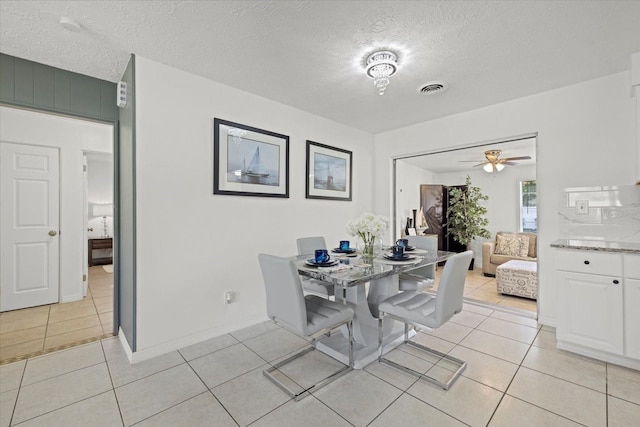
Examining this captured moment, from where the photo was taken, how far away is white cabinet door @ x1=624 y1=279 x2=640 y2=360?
2012 mm

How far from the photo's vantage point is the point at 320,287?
8.83 feet

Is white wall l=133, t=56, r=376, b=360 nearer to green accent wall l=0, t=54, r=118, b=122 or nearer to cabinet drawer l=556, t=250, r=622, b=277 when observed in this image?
green accent wall l=0, t=54, r=118, b=122

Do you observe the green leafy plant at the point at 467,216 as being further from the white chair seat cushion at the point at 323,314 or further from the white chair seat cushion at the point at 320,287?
the white chair seat cushion at the point at 323,314

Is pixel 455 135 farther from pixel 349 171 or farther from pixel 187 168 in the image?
pixel 187 168

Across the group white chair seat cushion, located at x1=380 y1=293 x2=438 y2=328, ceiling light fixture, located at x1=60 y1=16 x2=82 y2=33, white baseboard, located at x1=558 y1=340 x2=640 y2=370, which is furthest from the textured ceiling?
white baseboard, located at x1=558 y1=340 x2=640 y2=370

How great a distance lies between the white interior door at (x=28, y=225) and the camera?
130 inches

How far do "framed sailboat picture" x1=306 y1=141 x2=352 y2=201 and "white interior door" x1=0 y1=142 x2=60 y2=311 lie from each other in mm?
3257

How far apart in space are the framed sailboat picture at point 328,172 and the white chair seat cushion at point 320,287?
115cm

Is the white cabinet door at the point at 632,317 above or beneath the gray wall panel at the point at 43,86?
beneath

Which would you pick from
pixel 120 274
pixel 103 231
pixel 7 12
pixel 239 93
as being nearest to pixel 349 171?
pixel 239 93

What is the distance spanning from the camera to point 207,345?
2.50 m

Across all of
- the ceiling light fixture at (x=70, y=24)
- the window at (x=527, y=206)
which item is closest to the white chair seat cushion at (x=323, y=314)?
the ceiling light fixture at (x=70, y=24)

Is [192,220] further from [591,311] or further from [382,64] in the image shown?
[591,311]

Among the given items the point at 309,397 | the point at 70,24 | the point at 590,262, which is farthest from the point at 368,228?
the point at 70,24
